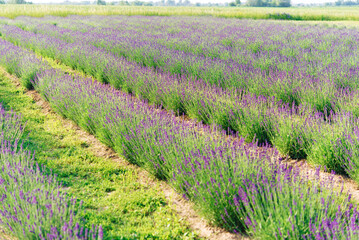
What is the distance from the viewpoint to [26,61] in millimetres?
7234

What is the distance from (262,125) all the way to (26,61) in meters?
6.00

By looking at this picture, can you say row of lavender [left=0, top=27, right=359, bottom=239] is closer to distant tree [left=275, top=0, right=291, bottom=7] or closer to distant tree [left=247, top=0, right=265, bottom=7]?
distant tree [left=247, top=0, right=265, bottom=7]

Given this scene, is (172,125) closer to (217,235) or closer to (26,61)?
(217,235)

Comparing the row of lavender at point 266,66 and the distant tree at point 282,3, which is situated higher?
the distant tree at point 282,3

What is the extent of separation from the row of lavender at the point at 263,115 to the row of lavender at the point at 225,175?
33 centimetres

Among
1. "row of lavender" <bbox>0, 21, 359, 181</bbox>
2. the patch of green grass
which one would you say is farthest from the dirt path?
"row of lavender" <bbox>0, 21, 359, 181</bbox>

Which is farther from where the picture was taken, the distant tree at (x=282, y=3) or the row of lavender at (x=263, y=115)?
the distant tree at (x=282, y=3)

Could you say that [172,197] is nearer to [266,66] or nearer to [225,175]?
[225,175]

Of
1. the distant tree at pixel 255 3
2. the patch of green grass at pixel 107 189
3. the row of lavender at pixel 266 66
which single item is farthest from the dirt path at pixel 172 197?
the distant tree at pixel 255 3

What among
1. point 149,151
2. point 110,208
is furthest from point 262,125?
point 110,208

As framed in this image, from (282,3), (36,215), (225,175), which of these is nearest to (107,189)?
(36,215)

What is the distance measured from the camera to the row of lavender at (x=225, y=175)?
80.8 inches

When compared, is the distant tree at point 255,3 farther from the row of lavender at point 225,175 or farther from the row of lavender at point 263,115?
the row of lavender at point 225,175

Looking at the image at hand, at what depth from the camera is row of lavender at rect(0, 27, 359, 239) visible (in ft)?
6.73
